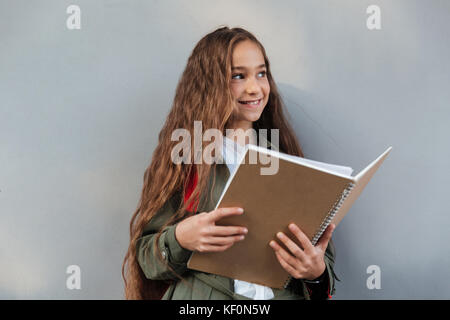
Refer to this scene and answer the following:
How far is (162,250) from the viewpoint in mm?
1161

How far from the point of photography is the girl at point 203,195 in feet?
3.71

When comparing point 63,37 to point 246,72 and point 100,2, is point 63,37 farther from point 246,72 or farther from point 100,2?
point 246,72

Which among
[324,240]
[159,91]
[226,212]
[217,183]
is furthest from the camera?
[159,91]

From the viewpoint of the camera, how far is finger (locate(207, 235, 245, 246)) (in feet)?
3.40

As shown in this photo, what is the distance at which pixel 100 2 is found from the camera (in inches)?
59.1

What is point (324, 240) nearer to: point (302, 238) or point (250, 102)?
point (302, 238)

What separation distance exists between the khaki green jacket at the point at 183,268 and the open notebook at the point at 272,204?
2.1 inches

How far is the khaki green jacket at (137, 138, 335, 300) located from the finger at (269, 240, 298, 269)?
136 millimetres

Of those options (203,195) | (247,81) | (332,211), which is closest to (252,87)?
(247,81)

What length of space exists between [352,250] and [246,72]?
2.18 feet

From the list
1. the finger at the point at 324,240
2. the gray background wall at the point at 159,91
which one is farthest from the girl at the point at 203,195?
the gray background wall at the point at 159,91

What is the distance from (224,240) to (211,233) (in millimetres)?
32
